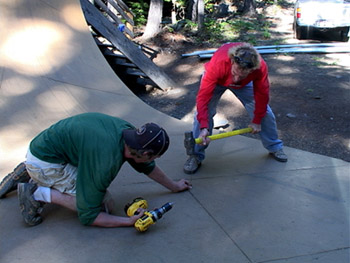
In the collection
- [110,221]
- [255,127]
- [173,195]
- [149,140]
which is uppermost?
[149,140]

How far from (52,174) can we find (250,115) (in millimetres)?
2134

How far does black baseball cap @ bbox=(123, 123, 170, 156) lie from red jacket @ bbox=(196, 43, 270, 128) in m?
1.14

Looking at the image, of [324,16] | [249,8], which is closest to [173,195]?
[324,16]

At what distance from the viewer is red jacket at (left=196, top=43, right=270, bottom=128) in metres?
3.29

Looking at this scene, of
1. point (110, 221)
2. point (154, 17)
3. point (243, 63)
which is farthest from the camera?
point (154, 17)

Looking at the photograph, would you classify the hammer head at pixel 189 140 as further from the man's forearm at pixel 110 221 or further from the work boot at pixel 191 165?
the man's forearm at pixel 110 221

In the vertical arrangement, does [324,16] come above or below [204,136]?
above

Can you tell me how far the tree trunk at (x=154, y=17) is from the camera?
32.6 feet

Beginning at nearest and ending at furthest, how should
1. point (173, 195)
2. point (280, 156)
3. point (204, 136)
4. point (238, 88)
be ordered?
point (173, 195) < point (204, 136) < point (238, 88) < point (280, 156)

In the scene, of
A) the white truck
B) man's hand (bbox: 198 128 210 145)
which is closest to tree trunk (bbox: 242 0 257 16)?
the white truck

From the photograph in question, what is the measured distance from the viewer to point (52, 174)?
2.64 m

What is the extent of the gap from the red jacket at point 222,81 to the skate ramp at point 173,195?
713 mm

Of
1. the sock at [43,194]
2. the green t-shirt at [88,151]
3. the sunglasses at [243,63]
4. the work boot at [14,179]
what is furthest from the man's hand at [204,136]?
the work boot at [14,179]

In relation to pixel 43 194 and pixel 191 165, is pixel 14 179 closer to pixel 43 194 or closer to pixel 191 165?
pixel 43 194
